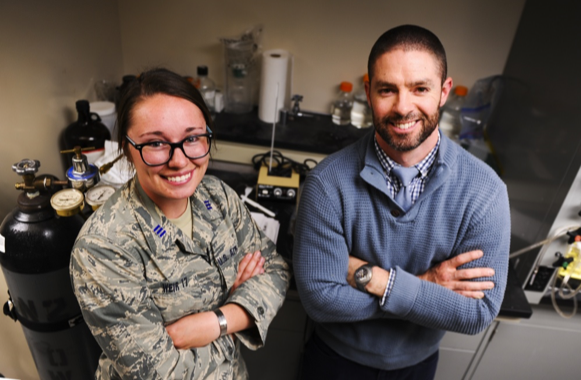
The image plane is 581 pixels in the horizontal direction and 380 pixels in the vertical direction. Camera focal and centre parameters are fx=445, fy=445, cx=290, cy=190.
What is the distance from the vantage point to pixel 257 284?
4.27ft

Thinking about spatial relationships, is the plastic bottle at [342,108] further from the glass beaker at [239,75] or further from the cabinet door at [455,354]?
the cabinet door at [455,354]

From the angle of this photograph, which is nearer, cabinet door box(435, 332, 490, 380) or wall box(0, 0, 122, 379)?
wall box(0, 0, 122, 379)

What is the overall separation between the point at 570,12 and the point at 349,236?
45.1 inches

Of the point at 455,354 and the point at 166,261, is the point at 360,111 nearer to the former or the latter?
the point at 455,354

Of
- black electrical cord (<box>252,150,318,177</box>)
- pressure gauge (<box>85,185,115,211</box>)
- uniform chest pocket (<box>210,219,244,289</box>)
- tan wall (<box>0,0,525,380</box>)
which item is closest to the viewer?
uniform chest pocket (<box>210,219,244,289</box>)

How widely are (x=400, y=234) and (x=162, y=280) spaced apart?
645 millimetres

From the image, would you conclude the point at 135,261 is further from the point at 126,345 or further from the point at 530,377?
the point at 530,377

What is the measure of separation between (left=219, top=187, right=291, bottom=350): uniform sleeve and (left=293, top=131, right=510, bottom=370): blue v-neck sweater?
10 centimetres

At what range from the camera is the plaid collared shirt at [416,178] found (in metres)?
1.23

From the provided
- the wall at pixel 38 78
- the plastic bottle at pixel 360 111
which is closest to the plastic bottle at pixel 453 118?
the plastic bottle at pixel 360 111

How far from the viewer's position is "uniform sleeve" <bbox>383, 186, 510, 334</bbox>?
1199 millimetres

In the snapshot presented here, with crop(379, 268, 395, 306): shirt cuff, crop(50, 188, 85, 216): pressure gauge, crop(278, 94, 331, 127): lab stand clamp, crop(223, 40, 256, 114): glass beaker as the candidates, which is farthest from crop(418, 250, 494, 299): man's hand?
crop(223, 40, 256, 114): glass beaker

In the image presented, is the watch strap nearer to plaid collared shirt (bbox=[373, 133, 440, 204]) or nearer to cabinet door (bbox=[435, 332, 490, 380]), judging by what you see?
plaid collared shirt (bbox=[373, 133, 440, 204])

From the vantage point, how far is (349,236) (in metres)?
1.25
